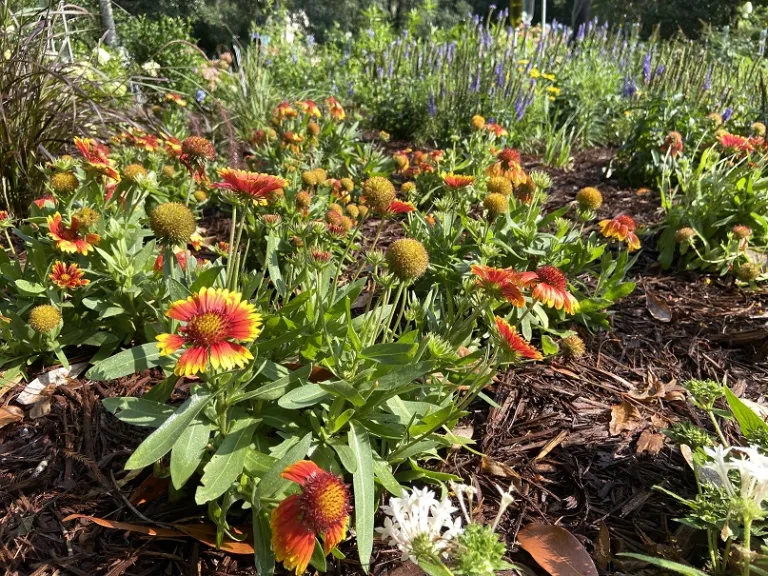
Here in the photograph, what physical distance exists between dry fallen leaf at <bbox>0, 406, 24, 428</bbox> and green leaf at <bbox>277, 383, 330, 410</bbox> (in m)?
0.91

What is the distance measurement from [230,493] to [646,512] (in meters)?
1.05

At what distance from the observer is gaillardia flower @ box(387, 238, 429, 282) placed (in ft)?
4.38

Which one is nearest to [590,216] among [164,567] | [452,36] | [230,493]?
[230,493]

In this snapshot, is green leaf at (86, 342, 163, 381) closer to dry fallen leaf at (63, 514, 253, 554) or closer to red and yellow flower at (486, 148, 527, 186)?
dry fallen leaf at (63, 514, 253, 554)

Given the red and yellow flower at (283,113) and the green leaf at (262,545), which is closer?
the green leaf at (262,545)

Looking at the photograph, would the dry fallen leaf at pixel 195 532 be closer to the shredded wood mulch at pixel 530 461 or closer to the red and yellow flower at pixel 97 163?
the shredded wood mulch at pixel 530 461

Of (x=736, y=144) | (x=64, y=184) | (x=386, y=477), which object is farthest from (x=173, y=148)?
(x=736, y=144)

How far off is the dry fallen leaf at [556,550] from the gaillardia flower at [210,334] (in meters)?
0.82

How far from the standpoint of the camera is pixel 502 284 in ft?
4.40

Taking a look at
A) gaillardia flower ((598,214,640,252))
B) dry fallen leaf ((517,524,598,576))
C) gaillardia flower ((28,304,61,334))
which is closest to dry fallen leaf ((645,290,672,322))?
gaillardia flower ((598,214,640,252))

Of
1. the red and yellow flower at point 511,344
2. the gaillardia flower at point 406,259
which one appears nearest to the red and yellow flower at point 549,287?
the red and yellow flower at point 511,344

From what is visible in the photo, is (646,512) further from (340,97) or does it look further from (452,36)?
(452,36)

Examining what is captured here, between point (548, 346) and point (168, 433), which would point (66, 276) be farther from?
point (548, 346)

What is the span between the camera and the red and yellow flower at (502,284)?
1326mm
